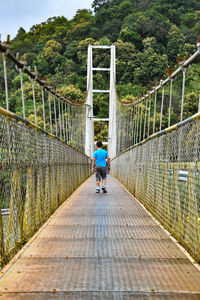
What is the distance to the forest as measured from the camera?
110 ft

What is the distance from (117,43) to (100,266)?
43.5 m

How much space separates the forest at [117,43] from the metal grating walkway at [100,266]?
22.9m

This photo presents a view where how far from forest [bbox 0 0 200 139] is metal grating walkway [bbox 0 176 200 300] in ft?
75.3

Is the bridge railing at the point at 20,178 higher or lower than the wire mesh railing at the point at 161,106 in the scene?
lower

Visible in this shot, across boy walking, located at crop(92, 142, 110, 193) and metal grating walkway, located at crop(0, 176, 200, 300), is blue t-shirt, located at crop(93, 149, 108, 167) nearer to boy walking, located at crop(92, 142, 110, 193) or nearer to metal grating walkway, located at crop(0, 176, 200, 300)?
boy walking, located at crop(92, 142, 110, 193)

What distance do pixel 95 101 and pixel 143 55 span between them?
9375 millimetres

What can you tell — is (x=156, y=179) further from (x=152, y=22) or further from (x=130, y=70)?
(x=152, y=22)

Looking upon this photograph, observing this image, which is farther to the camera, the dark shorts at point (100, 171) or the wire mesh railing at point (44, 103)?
the dark shorts at point (100, 171)

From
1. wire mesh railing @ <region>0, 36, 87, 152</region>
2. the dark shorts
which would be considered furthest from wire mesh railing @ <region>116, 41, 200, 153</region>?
wire mesh railing @ <region>0, 36, 87, 152</region>

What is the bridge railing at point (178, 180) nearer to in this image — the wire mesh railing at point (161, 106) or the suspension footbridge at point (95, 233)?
the suspension footbridge at point (95, 233)

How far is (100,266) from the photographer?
246 centimetres

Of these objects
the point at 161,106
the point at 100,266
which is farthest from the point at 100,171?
the point at 100,266

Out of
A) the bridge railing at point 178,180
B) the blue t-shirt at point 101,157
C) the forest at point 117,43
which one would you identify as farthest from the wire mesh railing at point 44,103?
the forest at point 117,43

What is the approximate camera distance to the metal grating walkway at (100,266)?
2.04 meters
